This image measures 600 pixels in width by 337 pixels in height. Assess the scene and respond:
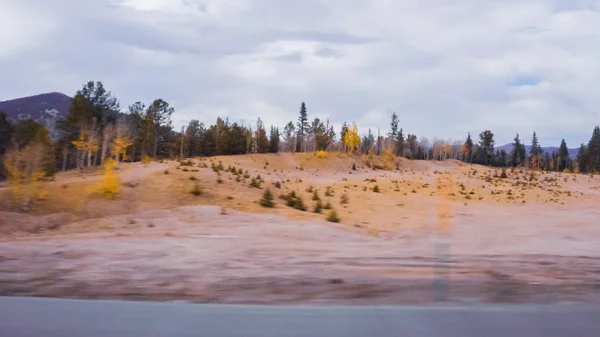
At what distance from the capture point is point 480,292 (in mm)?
7605

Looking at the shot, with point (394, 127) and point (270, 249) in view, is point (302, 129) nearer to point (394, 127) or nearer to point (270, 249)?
point (394, 127)

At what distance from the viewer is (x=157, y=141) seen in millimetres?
78438

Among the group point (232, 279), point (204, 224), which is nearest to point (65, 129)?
point (204, 224)

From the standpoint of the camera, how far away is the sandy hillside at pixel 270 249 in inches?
303

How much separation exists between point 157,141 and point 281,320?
249 ft

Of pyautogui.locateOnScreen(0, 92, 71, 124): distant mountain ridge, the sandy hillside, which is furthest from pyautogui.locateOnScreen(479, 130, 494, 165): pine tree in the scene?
pyautogui.locateOnScreen(0, 92, 71, 124): distant mountain ridge

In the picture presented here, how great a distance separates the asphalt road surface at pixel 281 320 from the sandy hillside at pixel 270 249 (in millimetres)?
1045

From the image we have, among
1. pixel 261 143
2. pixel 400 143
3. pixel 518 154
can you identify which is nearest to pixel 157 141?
pixel 261 143

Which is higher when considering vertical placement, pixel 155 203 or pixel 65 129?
pixel 65 129

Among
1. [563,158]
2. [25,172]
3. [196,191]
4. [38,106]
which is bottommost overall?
[196,191]

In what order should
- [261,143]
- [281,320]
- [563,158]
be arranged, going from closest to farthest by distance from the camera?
[281,320], [261,143], [563,158]

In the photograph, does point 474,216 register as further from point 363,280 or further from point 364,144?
point 364,144

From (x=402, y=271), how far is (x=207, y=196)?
740 inches

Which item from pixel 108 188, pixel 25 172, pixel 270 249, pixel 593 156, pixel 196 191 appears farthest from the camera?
pixel 593 156
